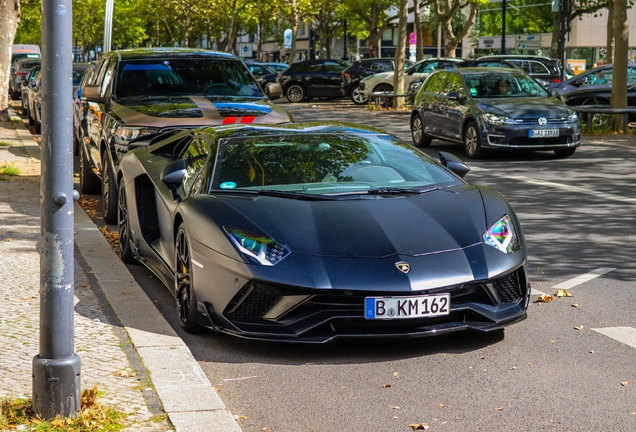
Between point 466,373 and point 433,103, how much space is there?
1393 centimetres

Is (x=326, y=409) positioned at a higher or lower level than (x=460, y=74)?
lower

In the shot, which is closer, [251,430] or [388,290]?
[251,430]

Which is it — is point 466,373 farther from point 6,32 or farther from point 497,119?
point 6,32

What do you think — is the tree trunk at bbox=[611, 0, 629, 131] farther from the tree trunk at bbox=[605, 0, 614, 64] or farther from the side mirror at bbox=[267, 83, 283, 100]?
the tree trunk at bbox=[605, 0, 614, 64]

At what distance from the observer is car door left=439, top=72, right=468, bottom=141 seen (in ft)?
58.2

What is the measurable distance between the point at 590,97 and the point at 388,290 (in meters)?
21.1

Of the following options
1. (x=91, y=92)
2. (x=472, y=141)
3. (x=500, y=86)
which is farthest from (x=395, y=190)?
(x=500, y=86)

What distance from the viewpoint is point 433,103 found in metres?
18.9

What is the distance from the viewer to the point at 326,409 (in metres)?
4.75

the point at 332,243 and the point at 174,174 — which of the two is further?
the point at 174,174

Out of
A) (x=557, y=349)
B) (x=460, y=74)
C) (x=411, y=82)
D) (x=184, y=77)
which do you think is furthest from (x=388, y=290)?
(x=411, y=82)

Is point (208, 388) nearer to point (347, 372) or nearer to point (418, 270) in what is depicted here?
point (347, 372)

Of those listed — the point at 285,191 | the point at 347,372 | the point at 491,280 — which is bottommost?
the point at 347,372

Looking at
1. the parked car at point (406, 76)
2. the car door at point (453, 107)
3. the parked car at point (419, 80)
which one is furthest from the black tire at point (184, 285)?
the parked car at point (406, 76)
